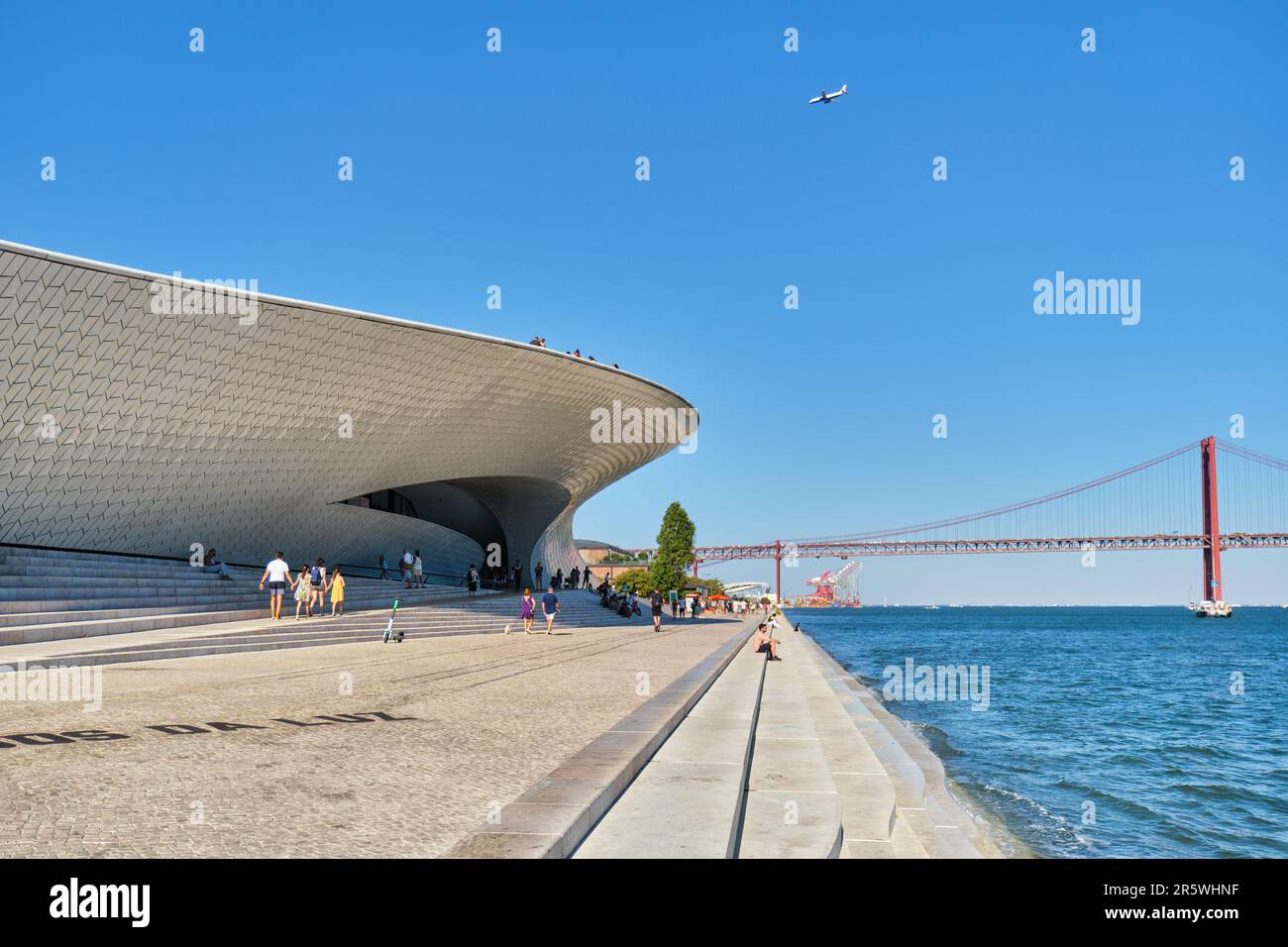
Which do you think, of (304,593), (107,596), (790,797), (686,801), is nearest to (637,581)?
(304,593)

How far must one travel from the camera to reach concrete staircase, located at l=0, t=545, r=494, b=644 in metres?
13.2

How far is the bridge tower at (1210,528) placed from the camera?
72062 mm

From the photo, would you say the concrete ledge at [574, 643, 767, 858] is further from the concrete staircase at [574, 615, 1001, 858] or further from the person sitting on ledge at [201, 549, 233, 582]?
the person sitting on ledge at [201, 549, 233, 582]

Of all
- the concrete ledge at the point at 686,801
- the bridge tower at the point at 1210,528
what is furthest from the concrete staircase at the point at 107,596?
the bridge tower at the point at 1210,528

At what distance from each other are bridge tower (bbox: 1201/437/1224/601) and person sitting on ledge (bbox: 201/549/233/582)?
239 ft

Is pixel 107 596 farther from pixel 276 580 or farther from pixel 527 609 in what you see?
pixel 527 609

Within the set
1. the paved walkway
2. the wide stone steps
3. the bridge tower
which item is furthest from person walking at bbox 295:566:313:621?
the bridge tower

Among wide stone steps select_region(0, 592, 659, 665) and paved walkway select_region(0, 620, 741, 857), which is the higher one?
paved walkway select_region(0, 620, 741, 857)

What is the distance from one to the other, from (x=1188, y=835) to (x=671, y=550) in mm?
57765

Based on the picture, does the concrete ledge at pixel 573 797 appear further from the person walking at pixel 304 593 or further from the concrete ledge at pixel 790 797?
the person walking at pixel 304 593

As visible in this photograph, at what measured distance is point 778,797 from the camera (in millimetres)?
4922

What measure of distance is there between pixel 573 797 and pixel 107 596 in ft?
46.9
